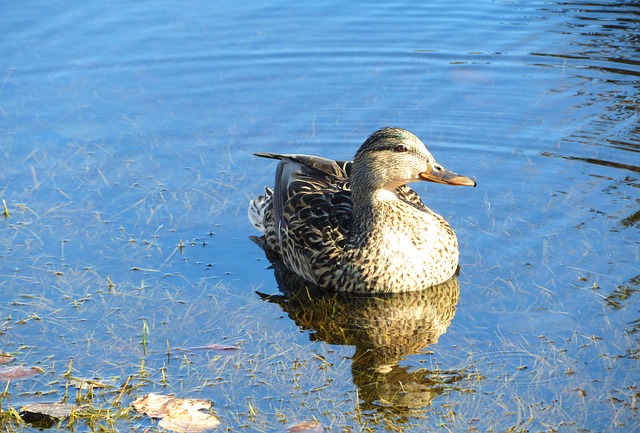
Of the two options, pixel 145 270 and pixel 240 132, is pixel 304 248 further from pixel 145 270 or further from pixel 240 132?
pixel 240 132

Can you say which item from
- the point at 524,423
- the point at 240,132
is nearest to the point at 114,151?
the point at 240,132

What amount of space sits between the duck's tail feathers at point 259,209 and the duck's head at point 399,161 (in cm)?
127

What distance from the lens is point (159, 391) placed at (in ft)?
21.0

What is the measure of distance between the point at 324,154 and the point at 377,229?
2203mm

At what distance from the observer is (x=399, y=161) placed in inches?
302

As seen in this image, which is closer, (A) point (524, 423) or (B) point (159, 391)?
(A) point (524, 423)

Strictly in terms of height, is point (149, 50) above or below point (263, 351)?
above

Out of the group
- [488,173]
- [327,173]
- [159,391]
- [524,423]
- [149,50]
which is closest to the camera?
[524,423]

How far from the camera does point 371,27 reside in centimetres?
1227

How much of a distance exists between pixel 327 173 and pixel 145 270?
1623 millimetres

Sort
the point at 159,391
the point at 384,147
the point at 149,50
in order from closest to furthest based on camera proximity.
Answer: the point at 159,391, the point at 384,147, the point at 149,50

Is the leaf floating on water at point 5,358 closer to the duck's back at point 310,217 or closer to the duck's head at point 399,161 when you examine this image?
the duck's back at point 310,217

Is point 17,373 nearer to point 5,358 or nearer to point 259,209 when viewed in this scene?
point 5,358

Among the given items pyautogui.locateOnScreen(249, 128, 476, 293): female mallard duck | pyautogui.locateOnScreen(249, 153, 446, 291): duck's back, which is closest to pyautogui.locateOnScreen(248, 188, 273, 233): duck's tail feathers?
pyautogui.locateOnScreen(249, 153, 446, 291): duck's back
